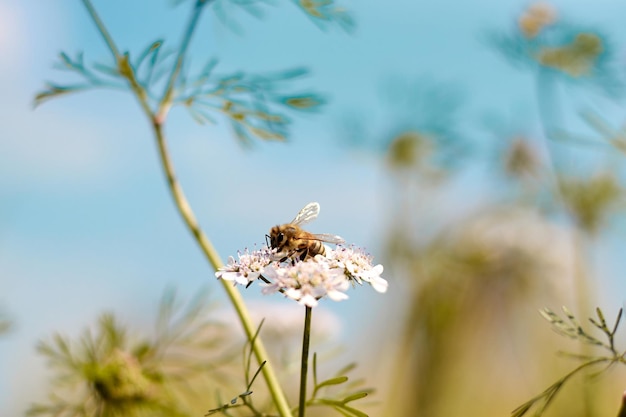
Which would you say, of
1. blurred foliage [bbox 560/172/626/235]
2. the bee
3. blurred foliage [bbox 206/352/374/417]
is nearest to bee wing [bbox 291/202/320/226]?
the bee

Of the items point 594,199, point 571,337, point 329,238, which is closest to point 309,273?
point 329,238

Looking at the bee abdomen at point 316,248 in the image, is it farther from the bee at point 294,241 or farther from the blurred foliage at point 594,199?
the blurred foliage at point 594,199

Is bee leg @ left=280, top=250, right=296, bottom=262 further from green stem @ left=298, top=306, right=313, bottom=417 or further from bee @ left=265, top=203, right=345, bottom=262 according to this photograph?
green stem @ left=298, top=306, right=313, bottom=417

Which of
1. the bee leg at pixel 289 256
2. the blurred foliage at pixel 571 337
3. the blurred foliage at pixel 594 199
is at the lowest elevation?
the blurred foliage at pixel 571 337

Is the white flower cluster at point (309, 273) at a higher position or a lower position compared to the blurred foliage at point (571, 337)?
higher

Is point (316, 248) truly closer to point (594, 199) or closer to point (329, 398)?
point (329, 398)

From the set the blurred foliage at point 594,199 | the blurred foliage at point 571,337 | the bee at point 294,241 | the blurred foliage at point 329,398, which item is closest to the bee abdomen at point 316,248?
the bee at point 294,241

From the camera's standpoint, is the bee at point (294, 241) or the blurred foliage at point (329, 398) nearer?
the blurred foliage at point (329, 398)
